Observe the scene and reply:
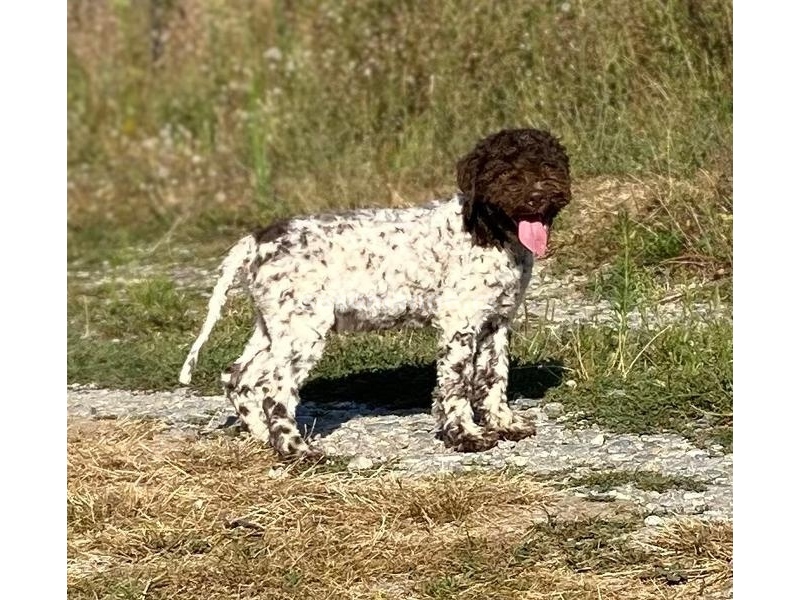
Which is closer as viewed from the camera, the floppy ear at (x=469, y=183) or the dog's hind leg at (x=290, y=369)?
the dog's hind leg at (x=290, y=369)

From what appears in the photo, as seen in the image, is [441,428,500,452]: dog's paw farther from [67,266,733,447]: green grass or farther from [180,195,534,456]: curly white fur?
[67,266,733,447]: green grass

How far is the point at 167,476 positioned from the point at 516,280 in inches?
85.2

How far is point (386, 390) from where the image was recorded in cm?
1018

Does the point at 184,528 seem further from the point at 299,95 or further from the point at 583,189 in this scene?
the point at 299,95

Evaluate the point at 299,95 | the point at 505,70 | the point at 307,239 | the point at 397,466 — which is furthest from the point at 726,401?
the point at 299,95

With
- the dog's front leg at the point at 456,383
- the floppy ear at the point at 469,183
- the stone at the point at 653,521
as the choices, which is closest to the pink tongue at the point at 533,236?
the floppy ear at the point at 469,183

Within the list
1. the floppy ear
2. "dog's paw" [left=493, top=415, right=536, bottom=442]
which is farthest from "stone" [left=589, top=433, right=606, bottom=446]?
the floppy ear

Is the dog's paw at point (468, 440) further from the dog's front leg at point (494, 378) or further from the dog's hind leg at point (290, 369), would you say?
the dog's hind leg at point (290, 369)

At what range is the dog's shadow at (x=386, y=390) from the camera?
9797 millimetres

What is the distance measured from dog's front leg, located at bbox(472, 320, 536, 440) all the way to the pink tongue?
65cm

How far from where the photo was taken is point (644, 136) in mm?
13602

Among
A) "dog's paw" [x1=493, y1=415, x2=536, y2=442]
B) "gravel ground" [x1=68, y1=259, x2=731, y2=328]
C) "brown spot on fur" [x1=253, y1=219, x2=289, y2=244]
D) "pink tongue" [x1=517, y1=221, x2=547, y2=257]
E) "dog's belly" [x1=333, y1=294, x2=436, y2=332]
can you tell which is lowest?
"dog's paw" [x1=493, y1=415, x2=536, y2=442]

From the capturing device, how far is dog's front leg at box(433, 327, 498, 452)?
29.1 feet

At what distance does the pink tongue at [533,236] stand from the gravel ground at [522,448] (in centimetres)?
111
